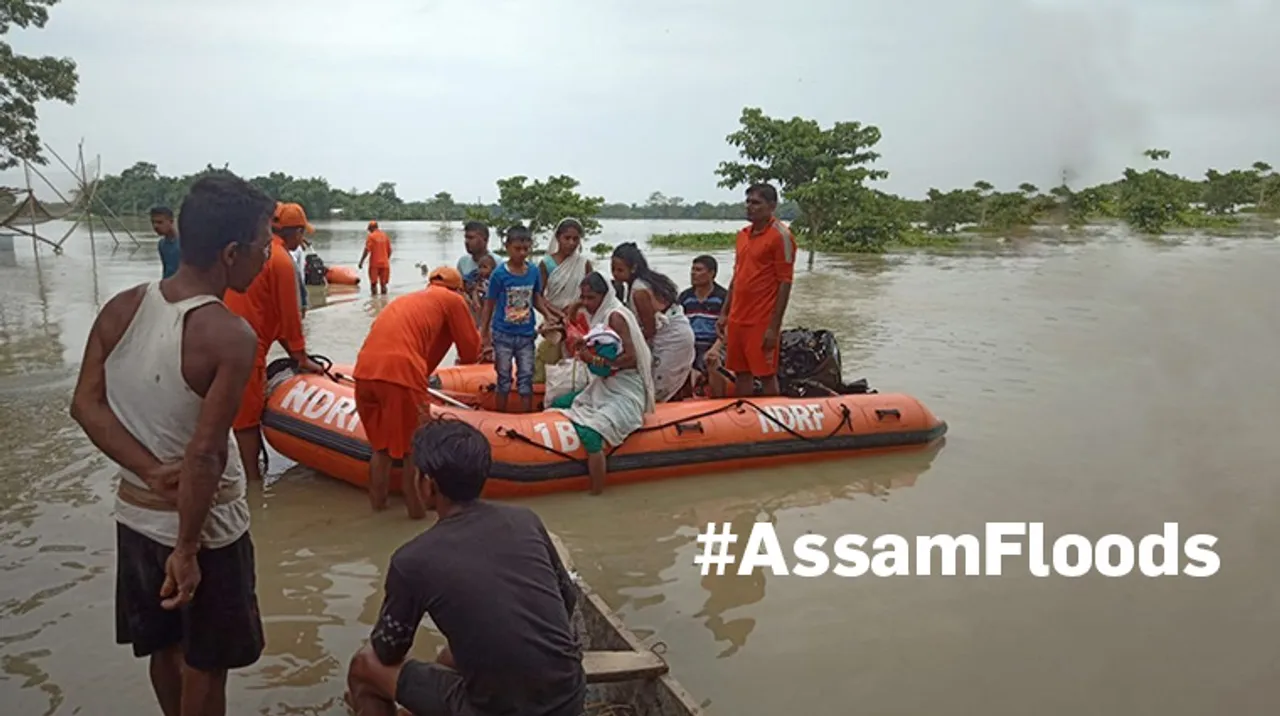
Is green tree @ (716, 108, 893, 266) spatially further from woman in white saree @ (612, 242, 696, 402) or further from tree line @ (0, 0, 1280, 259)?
woman in white saree @ (612, 242, 696, 402)

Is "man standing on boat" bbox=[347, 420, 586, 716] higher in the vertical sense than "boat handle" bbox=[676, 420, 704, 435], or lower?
higher

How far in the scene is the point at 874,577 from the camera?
4.25 meters

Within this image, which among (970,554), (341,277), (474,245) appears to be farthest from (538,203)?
(970,554)

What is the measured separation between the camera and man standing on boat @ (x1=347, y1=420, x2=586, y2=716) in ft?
6.90

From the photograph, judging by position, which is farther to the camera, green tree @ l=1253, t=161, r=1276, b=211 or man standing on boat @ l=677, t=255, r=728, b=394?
green tree @ l=1253, t=161, r=1276, b=211

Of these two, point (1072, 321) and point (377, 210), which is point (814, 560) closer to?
point (1072, 321)

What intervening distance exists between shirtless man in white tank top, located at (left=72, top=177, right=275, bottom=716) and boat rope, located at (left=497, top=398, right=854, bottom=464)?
273cm

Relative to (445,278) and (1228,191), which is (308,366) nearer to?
(445,278)

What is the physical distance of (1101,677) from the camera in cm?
337

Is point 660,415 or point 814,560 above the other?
point 660,415

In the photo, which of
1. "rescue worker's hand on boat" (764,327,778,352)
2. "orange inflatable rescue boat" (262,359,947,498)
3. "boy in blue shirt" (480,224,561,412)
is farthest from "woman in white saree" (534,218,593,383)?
"rescue worker's hand on boat" (764,327,778,352)

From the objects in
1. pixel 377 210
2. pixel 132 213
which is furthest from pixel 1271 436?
pixel 377 210

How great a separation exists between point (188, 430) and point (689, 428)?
362 centimetres

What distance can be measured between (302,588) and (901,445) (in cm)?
398
